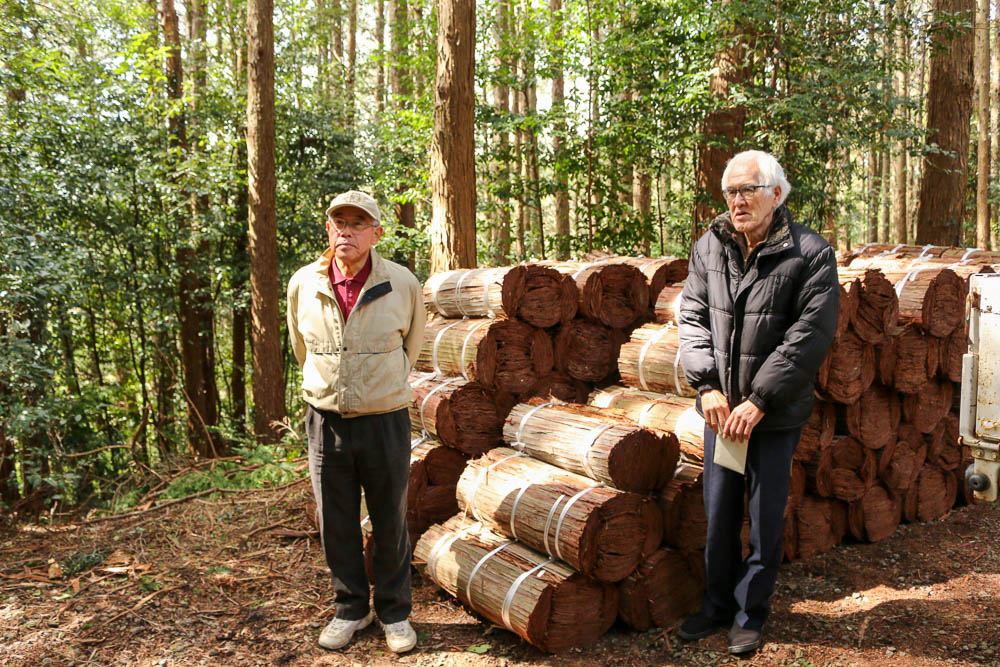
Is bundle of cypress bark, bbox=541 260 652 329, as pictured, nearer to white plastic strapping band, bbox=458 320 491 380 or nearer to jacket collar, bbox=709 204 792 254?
white plastic strapping band, bbox=458 320 491 380

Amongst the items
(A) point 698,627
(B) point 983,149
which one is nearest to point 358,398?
(A) point 698,627

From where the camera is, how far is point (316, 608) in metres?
4.21

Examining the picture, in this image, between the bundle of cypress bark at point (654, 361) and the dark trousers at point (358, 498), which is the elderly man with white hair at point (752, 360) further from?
the dark trousers at point (358, 498)

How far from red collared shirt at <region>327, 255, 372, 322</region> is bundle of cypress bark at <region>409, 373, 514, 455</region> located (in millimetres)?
1322

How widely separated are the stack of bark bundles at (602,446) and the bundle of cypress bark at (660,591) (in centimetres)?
42

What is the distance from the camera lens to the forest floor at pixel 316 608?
3588 mm

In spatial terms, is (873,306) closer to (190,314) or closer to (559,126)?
(559,126)

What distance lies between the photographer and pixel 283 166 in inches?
495

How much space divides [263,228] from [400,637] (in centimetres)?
788

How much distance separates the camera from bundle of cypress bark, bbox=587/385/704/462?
4316 mm

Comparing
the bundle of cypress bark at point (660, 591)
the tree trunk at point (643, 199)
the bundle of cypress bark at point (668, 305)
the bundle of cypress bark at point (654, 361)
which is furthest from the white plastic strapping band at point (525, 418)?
the tree trunk at point (643, 199)

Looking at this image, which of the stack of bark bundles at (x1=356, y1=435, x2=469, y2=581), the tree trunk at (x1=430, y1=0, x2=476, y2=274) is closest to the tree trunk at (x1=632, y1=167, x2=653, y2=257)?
the tree trunk at (x1=430, y1=0, x2=476, y2=274)

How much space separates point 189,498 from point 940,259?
7.13 metres

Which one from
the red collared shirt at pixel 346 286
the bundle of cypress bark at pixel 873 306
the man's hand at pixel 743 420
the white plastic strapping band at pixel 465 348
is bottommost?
the man's hand at pixel 743 420
